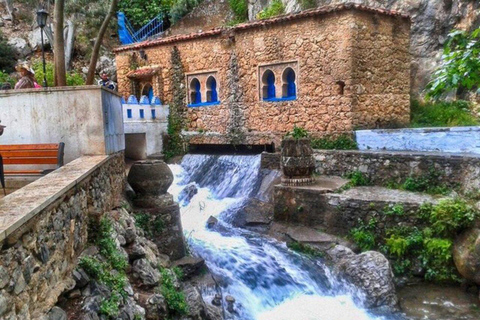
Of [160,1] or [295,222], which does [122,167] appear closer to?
[295,222]

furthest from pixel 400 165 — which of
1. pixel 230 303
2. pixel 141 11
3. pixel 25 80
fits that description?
pixel 141 11

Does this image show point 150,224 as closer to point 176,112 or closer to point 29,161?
point 29,161

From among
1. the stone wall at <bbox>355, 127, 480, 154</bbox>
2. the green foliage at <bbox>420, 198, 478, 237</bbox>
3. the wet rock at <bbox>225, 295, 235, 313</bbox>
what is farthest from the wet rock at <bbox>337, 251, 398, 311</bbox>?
the stone wall at <bbox>355, 127, 480, 154</bbox>

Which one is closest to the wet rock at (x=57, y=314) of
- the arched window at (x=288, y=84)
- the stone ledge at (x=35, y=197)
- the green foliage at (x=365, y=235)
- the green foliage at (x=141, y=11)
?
the stone ledge at (x=35, y=197)

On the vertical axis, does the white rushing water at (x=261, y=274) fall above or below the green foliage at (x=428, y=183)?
below

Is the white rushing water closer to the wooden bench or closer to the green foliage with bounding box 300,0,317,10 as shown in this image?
the wooden bench

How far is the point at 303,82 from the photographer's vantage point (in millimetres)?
13039

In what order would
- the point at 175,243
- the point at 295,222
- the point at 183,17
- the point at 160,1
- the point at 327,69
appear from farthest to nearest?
the point at 160,1
the point at 183,17
the point at 327,69
the point at 295,222
the point at 175,243

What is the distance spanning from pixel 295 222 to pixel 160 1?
63.4 feet

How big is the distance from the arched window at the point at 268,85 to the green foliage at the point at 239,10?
8.22 meters

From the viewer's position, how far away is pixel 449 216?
8.09 meters

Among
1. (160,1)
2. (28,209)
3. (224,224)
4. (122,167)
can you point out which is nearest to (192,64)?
(224,224)

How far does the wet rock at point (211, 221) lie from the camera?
1053cm

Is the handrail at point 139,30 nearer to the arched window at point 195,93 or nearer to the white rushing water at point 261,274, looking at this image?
the arched window at point 195,93
